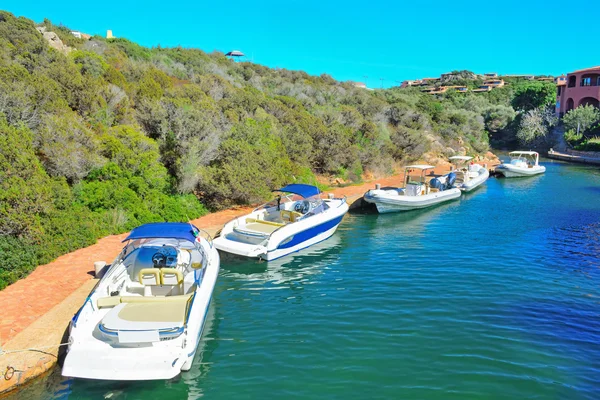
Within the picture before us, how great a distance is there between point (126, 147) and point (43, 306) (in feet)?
31.3

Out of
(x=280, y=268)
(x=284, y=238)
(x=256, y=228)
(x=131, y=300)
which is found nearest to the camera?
(x=131, y=300)

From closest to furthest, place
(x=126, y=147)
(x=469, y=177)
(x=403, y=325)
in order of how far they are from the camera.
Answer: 1. (x=403, y=325)
2. (x=126, y=147)
3. (x=469, y=177)

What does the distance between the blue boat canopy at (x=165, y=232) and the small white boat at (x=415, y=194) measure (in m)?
13.1

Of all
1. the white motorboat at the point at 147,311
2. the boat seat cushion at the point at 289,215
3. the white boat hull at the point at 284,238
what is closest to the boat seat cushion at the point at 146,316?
the white motorboat at the point at 147,311

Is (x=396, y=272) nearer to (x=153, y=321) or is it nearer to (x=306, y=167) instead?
(x=153, y=321)

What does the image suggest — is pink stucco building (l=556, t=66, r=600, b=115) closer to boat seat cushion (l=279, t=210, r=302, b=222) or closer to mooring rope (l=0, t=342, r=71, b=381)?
boat seat cushion (l=279, t=210, r=302, b=222)

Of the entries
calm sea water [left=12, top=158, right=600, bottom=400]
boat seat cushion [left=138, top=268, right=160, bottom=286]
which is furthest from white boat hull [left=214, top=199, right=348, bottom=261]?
boat seat cushion [left=138, top=268, right=160, bottom=286]

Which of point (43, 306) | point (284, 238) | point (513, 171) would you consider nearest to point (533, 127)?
point (513, 171)

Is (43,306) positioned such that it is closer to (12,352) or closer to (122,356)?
(12,352)

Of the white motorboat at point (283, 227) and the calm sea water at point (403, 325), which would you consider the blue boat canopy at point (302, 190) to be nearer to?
the white motorboat at point (283, 227)

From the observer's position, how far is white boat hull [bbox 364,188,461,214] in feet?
75.0

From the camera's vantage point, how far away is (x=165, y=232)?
11.1 m

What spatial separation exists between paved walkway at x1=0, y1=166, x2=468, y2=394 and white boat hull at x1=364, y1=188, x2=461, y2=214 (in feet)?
42.8

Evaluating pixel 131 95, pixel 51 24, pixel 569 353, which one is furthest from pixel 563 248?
pixel 51 24
